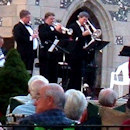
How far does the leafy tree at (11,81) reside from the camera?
9.06 m

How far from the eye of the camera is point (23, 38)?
43.0ft

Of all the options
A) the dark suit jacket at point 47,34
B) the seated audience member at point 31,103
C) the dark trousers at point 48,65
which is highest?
the dark suit jacket at point 47,34

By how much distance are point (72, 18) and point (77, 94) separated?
10903mm

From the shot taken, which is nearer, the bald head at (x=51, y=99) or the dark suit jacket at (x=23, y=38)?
the bald head at (x=51, y=99)

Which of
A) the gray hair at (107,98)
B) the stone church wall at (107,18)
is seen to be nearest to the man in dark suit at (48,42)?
the stone church wall at (107,18)

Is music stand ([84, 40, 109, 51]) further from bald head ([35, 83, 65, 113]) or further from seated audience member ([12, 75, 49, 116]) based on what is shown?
bald head ([35, 83, 65, 113])

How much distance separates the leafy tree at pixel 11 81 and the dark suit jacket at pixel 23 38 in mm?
3611

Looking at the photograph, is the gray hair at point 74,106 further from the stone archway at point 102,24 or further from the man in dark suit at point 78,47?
the stone archway at point 102,24

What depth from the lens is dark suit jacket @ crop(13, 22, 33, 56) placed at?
43.0 ft

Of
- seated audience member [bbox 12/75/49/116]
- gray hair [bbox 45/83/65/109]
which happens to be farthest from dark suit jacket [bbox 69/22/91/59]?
gray hair [bbox 45/83/65/109]

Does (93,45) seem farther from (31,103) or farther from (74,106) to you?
(74,106)

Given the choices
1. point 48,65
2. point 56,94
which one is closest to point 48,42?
point 48,65

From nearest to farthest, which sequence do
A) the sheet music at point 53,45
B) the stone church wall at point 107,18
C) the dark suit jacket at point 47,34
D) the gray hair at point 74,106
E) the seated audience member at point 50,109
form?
the seated audience member at point 50,109
the gray hair at point 74,106
the sheet music at point 53,45
the dark suit jacket at point 47,34
the stone church wall at point 107,18

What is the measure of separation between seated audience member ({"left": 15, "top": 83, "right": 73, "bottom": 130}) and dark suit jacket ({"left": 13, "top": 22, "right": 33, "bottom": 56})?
22.8 feet
